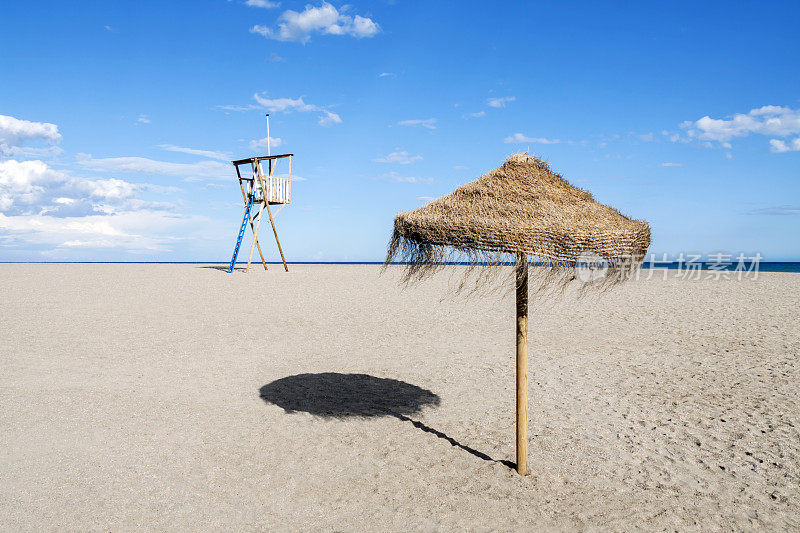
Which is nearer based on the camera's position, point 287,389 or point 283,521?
point 283,521

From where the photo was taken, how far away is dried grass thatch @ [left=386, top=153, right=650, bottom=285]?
3186mm

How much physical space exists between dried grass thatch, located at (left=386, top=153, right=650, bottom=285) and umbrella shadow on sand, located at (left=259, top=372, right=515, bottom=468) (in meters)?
2.48

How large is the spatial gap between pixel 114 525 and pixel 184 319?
29.4 feet

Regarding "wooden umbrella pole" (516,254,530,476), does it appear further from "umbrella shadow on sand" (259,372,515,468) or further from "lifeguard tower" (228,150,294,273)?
"lifeguard tower" (228,150,294,273)

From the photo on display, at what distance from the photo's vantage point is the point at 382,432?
520 centimetres

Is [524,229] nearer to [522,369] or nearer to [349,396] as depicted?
[522,369]

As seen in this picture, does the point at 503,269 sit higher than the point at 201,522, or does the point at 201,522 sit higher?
the point at 503,269

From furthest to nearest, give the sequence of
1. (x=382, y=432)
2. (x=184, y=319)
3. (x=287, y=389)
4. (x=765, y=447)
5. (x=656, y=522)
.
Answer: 1. (x=184, y=319)
2. (x=287, y=389)
3. (x=382, y=432)
4. (x=765, y=447)
5. (x=656, y=522)

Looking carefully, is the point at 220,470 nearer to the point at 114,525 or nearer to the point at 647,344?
the point at 114,525

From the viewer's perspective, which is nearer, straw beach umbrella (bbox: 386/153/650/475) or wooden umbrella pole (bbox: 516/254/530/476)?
straw beach umbrella (bbox: 386/153/650/475)

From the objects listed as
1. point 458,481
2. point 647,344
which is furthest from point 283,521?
point 647,344

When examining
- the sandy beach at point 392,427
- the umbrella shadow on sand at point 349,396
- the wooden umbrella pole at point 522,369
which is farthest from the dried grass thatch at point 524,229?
the umbrella shadow on sand at point 349,396

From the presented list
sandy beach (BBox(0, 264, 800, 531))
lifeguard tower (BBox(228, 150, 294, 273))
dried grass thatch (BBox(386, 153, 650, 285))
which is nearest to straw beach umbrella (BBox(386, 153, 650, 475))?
dried grass thatch (BBox(386, 153, 650, 285))

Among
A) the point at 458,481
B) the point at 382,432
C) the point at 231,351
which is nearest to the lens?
→ the point at 458,481
